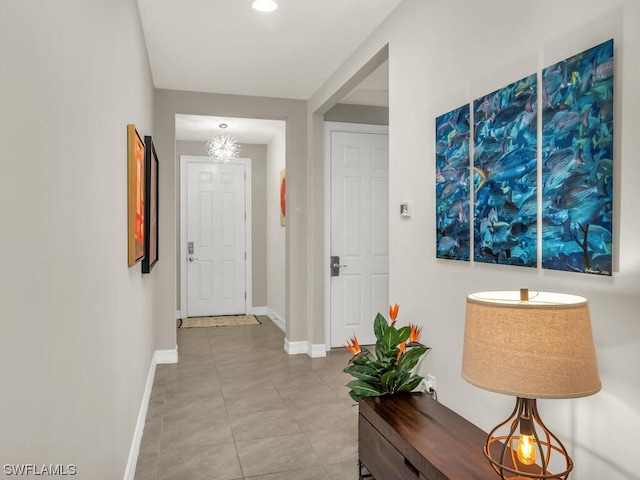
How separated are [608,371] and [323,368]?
3.31 metres

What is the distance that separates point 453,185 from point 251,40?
2.07 meters

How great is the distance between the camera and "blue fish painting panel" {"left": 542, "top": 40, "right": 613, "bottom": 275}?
58.9 inches

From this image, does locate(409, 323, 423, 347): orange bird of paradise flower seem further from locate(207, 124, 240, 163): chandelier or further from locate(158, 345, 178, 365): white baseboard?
locate(207, 124, 240, 163): chandelier

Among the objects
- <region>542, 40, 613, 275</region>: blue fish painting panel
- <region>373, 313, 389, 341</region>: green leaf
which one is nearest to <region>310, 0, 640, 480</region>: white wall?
<region>542, 40, 613, 275</region>: blue fish painting panel

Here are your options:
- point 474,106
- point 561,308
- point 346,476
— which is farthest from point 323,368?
point 561,308

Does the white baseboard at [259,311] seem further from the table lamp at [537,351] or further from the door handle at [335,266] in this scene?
the table lamp at [537,351]

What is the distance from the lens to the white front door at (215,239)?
24.1ft

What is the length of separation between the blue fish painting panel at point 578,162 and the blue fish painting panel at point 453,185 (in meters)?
0.51

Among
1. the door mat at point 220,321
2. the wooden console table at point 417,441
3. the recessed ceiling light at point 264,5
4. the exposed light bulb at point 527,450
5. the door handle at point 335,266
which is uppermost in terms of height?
the recessed ceiling light at point 264,5

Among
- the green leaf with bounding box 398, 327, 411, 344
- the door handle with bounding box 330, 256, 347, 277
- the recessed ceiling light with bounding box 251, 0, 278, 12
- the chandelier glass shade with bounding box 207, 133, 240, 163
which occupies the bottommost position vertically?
the green leaf with bounding box 398, 327, 411, 344

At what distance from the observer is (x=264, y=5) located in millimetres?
3020

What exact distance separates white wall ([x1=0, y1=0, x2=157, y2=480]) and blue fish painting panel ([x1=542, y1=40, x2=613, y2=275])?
5.02ft

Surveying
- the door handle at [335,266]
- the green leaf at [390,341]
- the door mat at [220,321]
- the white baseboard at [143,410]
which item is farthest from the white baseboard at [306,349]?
the green leaf at [390,341]

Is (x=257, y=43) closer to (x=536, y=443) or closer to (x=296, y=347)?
(x=296, y=347)
